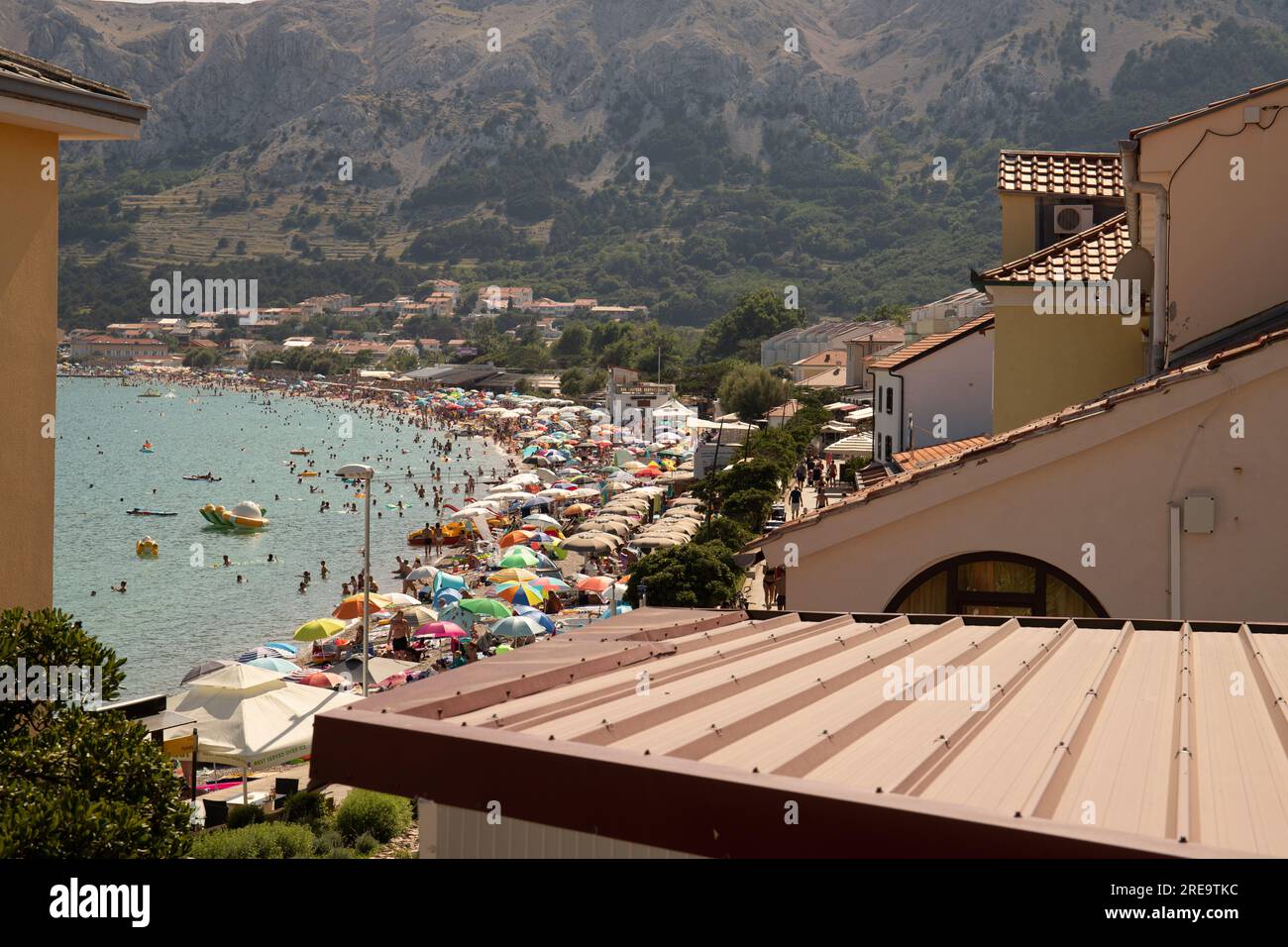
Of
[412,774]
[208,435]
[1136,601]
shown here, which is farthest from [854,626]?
[208,435]

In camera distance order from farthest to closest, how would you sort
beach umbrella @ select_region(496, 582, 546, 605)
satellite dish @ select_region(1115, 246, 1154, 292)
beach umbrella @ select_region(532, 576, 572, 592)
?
beach umbrella @ select_region(532, 576, 572, 592)
beach umbrella @ select_region(496, 582, 546, 605)
satellite dish @ select_region(1115, 246, 1154, 292)

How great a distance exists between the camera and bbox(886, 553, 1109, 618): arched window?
775 centimetres

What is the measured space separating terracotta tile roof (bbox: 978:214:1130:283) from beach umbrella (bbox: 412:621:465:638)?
54.6 feet

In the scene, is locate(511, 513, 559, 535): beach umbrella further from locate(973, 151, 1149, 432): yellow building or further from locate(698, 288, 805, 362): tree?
locate(698, 288, 805, 362): tree

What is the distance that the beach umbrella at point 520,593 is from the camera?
99.5 feet

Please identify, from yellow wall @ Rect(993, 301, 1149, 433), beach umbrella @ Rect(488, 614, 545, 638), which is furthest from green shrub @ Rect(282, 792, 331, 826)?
beach umbrella @ Rect(488, 614, 545, 638)

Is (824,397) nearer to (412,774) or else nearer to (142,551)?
(142,551)

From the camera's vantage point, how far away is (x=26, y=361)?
21.7 ft

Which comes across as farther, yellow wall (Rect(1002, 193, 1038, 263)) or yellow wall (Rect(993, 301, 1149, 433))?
yellow wall (Rect(1002, 193, 1038, 263))

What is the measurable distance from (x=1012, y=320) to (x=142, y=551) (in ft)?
150

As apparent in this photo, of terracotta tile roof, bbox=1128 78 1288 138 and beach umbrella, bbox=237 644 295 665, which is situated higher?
terracotta tile roof, bbox=1128 78 1288 138

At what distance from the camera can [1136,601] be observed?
24.8 feet

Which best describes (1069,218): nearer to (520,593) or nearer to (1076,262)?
(1076,262)

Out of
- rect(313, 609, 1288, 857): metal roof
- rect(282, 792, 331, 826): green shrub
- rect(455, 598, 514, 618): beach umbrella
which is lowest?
rect(282, 792, 331, 826): green shrub
